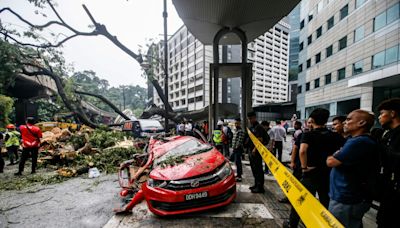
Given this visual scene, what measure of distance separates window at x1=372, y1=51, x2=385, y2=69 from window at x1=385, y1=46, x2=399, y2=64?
347mm

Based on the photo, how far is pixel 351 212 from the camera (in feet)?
6.04

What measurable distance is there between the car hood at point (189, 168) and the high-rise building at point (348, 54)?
41.2 ft

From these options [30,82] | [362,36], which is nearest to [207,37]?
[362,36]

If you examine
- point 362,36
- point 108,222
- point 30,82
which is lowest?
point 108,222

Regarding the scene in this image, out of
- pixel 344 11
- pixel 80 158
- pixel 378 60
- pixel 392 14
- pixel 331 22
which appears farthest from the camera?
pixel 331 22

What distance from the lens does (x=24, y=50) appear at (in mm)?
14312

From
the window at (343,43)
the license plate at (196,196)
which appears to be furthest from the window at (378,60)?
the license plate at (196,196)

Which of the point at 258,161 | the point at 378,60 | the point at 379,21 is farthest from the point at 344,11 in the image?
the point at 258,161

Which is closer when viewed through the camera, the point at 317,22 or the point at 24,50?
the point at 24,50

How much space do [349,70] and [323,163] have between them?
2048cm

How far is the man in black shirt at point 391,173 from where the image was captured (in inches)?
67.8

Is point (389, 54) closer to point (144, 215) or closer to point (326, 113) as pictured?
point (326, 113)

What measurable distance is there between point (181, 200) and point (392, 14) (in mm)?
19697

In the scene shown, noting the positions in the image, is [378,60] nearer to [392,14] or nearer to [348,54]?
[392,14]
